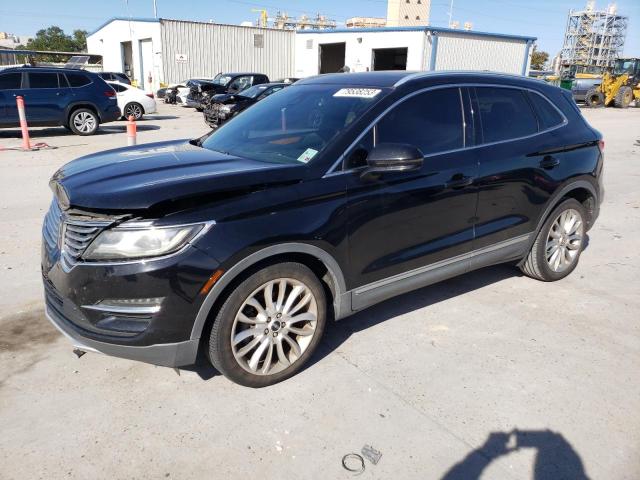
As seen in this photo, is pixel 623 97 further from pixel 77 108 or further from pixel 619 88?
pixel 77 108

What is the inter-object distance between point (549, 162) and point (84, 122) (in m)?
13.3

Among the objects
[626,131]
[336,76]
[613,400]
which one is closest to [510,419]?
[613,400]

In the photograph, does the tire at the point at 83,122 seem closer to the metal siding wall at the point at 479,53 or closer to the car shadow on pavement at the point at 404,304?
the car shadow on pavement at the point at 404,304

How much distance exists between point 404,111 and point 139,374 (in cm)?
240

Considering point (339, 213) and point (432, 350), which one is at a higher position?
point (339, 213)

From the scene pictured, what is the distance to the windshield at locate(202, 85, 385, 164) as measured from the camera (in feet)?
10.9

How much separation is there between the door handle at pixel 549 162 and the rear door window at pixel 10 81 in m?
13.4

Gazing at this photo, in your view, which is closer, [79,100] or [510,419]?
[510,419]

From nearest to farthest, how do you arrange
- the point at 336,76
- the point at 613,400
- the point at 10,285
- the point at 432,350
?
the point at 613,400 → the point at 432,350 → the point at 336,76 → the point at 10,285

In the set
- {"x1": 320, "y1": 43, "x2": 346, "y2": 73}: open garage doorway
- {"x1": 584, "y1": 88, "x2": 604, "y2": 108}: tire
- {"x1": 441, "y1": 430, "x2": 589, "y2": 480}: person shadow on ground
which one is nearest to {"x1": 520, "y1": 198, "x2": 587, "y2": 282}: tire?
{"x1": 441, "y1": 430, "x2": 589, "y2": 480}: person shadow on ground

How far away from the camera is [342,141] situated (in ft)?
10.4

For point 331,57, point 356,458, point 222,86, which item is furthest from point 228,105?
point 331,57

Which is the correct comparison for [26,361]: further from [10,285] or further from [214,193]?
[214,193]

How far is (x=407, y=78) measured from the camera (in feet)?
11.7
